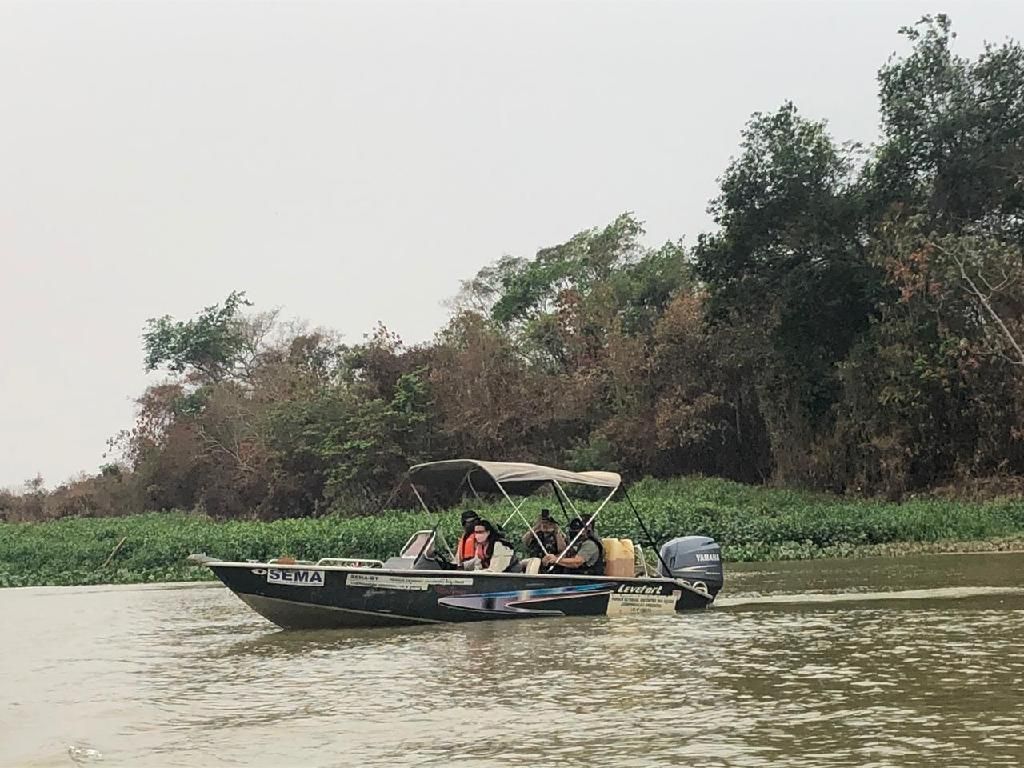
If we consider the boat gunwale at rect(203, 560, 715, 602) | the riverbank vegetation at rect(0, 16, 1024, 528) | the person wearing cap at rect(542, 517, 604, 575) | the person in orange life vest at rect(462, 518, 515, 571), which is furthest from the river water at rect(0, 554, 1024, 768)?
the riverbank vegetation at rect(0, 16, 1024, 528)

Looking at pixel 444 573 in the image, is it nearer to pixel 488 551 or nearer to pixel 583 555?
pixel 488 551

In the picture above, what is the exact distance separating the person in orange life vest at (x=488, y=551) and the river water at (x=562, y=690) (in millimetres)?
886

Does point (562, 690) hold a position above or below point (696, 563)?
below

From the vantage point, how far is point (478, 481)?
15883mm

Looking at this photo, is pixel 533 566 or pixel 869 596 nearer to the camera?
pixel 533 566

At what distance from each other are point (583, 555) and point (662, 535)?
12.0 metres

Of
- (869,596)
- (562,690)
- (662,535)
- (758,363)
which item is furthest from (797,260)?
(562,690)

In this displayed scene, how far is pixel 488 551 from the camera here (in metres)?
15.0

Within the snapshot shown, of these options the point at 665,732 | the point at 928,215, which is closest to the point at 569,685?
the point at 665,732

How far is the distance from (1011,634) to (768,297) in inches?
925

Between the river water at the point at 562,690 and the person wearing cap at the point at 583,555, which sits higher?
the person wearing cap at the point at 583,555

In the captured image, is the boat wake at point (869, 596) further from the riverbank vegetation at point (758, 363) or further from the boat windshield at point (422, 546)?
the riverbank vegetation at point (758, 363)

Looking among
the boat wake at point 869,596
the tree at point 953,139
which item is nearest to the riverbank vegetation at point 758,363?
the tree at point 953,139

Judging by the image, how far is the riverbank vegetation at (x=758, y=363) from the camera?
30391mm
